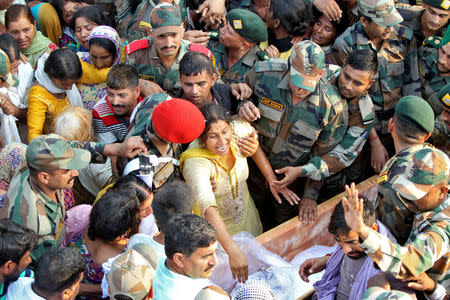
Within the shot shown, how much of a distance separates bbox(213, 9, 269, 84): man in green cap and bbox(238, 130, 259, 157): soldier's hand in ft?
2.87

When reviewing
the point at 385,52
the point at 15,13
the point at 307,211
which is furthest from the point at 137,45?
the point at 385,52

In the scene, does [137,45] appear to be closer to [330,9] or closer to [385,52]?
[330,9]

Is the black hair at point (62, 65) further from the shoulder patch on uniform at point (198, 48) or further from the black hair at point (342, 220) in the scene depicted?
the black hair at point (342, 220)

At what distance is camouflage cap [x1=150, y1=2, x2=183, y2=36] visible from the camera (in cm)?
369

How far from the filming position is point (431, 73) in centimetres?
398

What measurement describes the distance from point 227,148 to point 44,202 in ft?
3.91

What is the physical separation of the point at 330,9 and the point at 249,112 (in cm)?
156

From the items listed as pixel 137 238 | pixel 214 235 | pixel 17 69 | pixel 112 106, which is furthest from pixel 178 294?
pixel 17 69

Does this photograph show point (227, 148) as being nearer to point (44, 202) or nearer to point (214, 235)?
point (214, 235)

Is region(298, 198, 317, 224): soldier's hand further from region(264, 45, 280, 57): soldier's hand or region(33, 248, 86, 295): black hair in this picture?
region(33, 248, 86, 295): black hair

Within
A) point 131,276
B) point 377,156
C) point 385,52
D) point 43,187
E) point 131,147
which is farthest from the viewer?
point 385,52

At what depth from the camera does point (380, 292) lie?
196cm

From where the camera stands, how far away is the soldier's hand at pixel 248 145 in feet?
10.8

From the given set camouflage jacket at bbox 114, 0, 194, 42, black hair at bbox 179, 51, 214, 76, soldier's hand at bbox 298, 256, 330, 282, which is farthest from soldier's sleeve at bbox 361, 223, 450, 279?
camouflage jacket at bbox 114, 0, 194, 42
